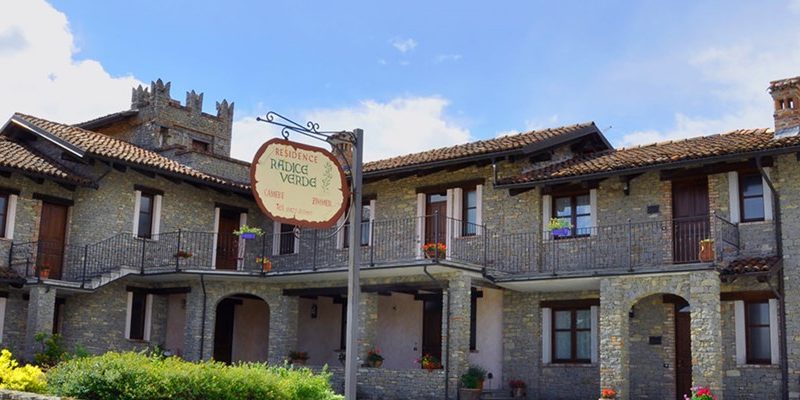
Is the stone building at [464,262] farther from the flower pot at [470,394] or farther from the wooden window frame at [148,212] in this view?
the flower pot at [470,394]

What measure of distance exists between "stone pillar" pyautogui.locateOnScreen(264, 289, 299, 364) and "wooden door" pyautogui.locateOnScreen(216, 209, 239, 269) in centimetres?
225

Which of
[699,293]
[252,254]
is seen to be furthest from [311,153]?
[252,254]

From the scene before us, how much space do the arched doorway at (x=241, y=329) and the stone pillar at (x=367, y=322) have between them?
5254 millimetres

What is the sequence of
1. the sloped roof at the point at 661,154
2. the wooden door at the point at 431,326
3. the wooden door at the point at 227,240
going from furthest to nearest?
the wooden door at the point at 227,240 → the wooden door at the point at 431,326 → the sloped roof at the point at 661,154

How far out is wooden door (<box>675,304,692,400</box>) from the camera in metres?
21.3

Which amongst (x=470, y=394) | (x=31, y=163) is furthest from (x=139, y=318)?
(x=470, y=394)

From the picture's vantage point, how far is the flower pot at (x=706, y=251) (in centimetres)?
1972

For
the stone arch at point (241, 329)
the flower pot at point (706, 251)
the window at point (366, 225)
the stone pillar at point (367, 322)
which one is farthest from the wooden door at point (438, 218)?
the flower pot at point (706, 251)

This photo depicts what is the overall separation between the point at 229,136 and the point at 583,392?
2087 centimetres

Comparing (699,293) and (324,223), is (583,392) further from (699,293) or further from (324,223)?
(324,223)

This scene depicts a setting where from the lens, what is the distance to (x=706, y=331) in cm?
1928

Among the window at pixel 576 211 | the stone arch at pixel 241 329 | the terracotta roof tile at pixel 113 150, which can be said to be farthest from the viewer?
the stone arch at pixel 241 329

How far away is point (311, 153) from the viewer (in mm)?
12289

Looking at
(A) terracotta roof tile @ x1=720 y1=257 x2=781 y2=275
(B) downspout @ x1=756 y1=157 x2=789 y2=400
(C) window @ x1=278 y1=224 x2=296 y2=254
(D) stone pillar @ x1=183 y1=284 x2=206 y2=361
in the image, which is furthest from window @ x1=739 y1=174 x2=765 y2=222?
(D) stone pillar @ x1=183 y1=284 x2=206 y2=361
